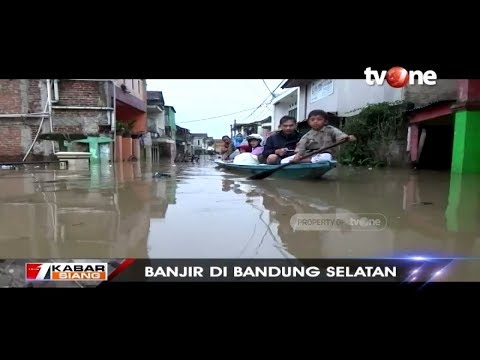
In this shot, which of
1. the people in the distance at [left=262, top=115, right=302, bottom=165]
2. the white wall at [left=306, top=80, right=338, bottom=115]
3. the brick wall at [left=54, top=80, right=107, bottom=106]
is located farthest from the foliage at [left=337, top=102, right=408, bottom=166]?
the brick wall at [left=54, top=80, right=107, bottom=106]

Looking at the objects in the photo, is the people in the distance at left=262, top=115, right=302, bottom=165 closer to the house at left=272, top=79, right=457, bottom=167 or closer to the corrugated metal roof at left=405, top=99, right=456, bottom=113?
the house at left=272, top=79, right=457, bottom=167

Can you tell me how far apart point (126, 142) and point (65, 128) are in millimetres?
3749

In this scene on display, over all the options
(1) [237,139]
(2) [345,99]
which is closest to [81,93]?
(2) [345,99]

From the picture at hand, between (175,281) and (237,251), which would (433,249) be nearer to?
(237,251)

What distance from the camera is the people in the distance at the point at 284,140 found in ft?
19.1

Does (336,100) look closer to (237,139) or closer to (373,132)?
(373,132)

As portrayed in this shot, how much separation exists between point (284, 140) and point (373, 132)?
423cm

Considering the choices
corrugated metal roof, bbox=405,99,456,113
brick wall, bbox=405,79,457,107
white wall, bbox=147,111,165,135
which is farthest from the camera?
white wall, bbox=147,111,165,135

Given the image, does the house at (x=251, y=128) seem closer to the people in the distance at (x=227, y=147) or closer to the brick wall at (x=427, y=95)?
the people in the distance at (x=227, y=147)

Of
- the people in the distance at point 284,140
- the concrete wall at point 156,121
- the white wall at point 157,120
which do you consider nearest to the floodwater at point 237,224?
the people in the distance at point 284,140

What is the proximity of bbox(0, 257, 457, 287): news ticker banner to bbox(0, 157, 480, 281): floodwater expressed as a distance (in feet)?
0.66

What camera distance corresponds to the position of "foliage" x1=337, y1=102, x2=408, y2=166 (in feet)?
29.2

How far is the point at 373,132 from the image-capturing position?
360 inches

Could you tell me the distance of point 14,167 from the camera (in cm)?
738
